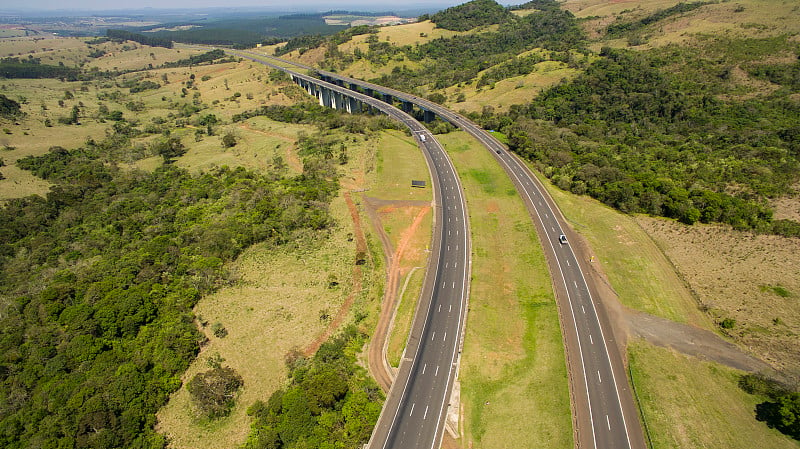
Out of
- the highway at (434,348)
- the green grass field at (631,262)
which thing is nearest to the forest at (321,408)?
the highway at (434,348)

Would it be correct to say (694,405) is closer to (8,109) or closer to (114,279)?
(114,279)

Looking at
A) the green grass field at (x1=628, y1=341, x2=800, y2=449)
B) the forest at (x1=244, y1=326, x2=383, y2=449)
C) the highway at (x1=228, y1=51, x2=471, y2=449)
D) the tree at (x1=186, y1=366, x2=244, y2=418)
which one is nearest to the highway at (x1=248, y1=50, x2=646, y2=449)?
the green grass field at (x1=628, y1=341, x2=800, y2=449)

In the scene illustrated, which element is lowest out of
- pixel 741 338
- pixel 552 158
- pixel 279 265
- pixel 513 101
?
pixel 279 265

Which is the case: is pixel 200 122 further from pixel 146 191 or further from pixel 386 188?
pixel 386 188

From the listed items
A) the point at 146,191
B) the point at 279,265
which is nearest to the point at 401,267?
the point at 279,265

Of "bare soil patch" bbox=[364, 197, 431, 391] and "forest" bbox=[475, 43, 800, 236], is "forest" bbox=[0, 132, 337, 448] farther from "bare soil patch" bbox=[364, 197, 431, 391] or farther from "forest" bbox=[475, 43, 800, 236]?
"forest" bbox=[475, 43, 800, 236]

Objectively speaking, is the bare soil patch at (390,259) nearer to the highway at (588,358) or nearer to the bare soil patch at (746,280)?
the highway at (588,358)

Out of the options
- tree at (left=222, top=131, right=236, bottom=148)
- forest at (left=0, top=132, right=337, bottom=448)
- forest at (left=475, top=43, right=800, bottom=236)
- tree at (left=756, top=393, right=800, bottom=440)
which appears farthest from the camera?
tree at (left=222, top=131, right=236, bottom=148)
